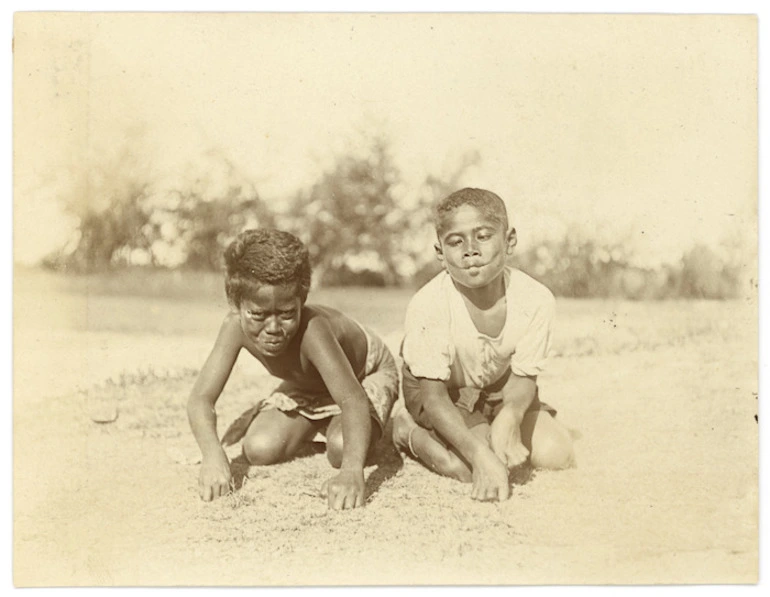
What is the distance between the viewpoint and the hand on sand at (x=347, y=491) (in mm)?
3162

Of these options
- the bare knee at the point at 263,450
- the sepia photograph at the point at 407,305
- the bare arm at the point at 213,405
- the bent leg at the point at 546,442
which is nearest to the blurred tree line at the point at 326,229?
the sepia photograph at the point at 407,305

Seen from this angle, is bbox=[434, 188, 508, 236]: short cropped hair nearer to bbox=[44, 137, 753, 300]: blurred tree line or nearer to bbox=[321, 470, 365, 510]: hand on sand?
bbox=[44, 137, 753, 300]: blurred tree line

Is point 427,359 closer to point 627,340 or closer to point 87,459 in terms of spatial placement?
point 627,340

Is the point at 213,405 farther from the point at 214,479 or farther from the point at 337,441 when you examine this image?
the point at 337,441

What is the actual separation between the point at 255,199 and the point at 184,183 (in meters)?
0.27

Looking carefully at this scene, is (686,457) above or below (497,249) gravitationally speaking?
below

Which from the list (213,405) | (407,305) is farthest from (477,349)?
(213,405)

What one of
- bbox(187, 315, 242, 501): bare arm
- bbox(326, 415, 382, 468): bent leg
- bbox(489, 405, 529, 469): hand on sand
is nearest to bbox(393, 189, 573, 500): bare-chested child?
bbox(489, 405, 529, 469): hand on sand

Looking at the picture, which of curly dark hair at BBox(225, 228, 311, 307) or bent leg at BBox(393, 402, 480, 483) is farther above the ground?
curly dark hair at BBox(225, 228, 311, 307)

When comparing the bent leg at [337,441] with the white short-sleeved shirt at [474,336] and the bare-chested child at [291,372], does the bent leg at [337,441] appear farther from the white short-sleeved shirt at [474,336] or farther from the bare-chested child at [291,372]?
the white short-sleeved shirt at [474,336]

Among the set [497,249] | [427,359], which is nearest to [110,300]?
[427,359]

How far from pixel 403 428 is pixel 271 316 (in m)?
0.63

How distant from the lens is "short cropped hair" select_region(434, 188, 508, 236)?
130 inches

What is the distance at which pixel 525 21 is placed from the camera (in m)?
3.46
